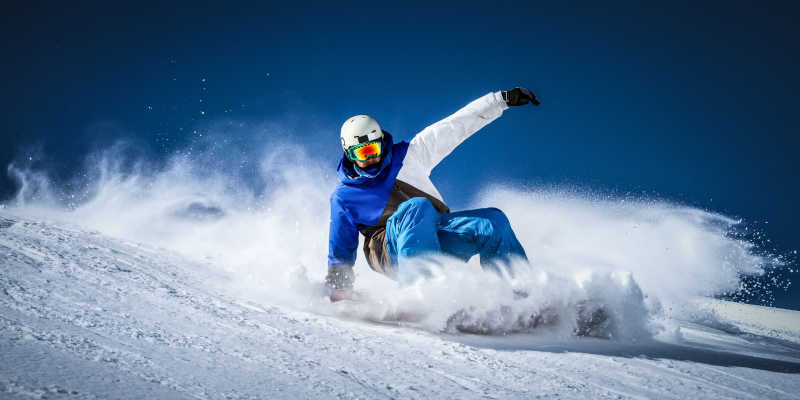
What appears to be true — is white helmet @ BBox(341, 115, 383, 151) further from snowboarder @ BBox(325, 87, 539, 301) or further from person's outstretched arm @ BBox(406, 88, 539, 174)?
person's outstretched arm @ BBox(406, 88, 539, 174)

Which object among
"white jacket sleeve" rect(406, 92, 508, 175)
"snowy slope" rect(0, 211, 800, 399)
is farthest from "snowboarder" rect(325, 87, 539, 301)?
"snowy slope" rect(0, 211, 800, 399)

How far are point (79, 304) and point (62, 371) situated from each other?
1.00 meters

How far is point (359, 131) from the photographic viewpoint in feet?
12.2

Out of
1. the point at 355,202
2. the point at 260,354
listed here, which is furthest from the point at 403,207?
the point at 260,354

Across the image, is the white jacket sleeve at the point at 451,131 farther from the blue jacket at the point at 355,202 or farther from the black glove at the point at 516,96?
the blue jacket at the point at 355,202

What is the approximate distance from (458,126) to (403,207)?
1.22m

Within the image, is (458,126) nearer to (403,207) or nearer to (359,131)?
(359,131)

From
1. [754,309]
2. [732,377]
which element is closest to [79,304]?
[732,377]

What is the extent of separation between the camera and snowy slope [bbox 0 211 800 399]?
138 centimetres

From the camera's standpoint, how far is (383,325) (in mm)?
2857

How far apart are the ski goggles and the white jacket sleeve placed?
1.19 feet

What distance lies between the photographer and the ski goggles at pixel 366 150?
12.1 feet

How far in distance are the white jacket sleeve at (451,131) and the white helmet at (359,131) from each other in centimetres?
40

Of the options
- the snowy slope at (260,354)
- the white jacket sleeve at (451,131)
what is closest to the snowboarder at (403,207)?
the white jacket sleeve at (451,131)
